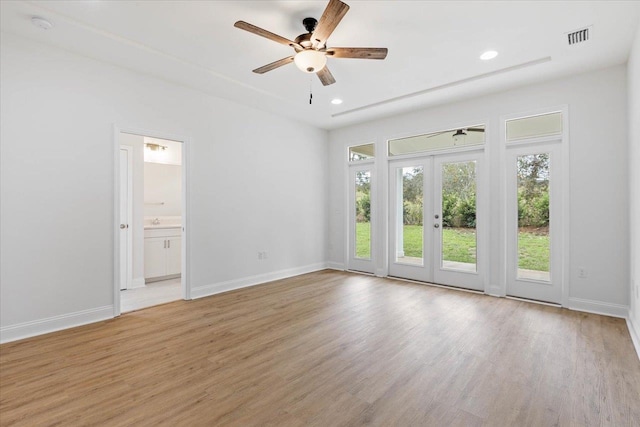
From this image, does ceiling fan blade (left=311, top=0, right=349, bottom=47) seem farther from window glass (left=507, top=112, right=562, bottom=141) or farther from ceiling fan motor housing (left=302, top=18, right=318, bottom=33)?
window glass (left=507, top=112, right=562, bottom=141)

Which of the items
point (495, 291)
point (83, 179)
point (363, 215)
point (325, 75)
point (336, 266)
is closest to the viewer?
point (325, 75)

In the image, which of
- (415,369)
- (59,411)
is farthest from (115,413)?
→ (415,369)

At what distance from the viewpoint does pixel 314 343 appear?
2863mm

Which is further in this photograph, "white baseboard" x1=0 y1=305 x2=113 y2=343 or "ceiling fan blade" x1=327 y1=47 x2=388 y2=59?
"white baseboard" x1=0 y1=305 x2=113 y2=343

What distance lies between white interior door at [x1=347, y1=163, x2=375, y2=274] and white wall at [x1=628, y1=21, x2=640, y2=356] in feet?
11.6

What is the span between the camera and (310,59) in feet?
9.25

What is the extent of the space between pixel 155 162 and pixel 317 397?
18.3ft

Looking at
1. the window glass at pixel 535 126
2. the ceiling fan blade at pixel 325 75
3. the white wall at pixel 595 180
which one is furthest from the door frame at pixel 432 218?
the ceiling fan blade at pixel 325 75

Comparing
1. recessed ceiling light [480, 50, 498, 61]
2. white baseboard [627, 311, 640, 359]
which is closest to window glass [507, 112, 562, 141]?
recessed ceiling light [480, 50, 498, 61]

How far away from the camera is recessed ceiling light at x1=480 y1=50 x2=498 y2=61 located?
3.35 m

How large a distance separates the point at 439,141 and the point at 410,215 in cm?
136

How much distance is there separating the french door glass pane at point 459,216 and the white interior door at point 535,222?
51 cm

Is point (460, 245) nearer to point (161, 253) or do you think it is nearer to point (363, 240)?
point (363, 240)

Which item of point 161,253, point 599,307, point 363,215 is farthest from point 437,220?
point 161,253
